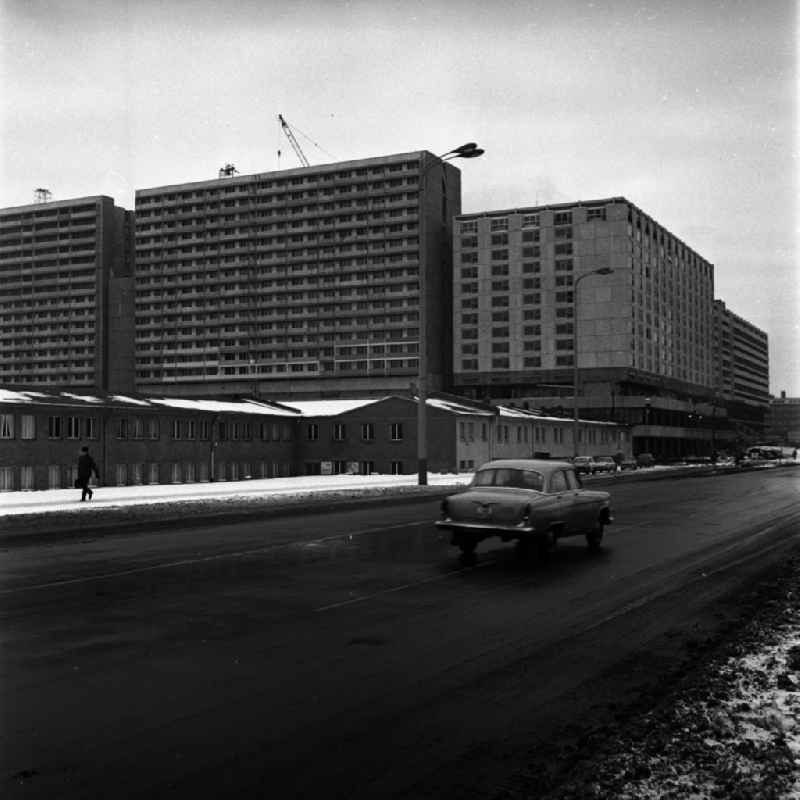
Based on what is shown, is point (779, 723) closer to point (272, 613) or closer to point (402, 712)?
point (402, 712)

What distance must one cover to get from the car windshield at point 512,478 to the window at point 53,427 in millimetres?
32547

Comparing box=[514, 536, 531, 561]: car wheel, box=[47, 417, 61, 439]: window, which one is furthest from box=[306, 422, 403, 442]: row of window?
box=[514, 536, 531, 561]: car wheel

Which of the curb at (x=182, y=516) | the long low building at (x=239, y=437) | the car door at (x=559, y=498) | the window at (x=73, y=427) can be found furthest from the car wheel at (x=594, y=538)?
the window at (x=73, y=427)

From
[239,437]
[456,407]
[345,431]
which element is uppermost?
[456,407]

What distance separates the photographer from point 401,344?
14438 cm

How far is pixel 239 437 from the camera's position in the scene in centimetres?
5684

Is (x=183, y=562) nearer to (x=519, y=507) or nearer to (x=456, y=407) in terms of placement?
(x=519, y=507)

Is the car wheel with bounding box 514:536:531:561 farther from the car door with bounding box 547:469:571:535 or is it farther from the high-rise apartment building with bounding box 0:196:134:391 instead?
the high-rise apartment building with bounding box 0:196:134:391

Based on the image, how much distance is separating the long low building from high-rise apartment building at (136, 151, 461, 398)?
231 ft

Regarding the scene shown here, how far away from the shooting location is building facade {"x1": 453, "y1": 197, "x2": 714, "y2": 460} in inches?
5153

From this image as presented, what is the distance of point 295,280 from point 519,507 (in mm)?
139552

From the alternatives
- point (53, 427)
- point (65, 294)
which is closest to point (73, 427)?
point (53, 427)

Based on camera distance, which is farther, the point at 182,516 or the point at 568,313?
the point at 568,313

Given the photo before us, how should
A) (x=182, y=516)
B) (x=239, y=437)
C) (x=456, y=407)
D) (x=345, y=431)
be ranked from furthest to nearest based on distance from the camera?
1. (x=456, y=407)
2. (x=345, y=431)
3. (x=239, y=437)
4. (x=182, y=516)
